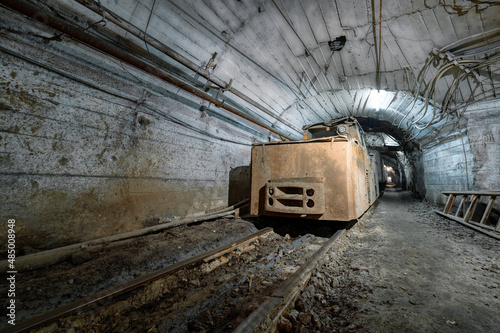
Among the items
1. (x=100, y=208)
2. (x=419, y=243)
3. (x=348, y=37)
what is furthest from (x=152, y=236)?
(x=348, y=37)

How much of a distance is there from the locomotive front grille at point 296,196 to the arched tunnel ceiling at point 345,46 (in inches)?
108

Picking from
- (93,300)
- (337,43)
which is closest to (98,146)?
(93,300)

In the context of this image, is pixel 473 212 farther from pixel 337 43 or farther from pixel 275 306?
pixel 275 306

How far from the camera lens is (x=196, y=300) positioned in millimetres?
1843

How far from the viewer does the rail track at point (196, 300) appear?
1465 mm

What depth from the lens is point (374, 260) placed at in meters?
2.58

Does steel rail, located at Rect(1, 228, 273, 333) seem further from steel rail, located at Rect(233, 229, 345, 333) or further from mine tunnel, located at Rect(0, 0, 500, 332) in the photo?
steel rail, located at Rect(233, 229, 345, 333)

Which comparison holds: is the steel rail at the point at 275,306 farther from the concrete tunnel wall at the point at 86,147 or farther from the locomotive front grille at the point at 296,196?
the concrete tunnel wall at the point at 86,147

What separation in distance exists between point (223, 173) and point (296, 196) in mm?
2875

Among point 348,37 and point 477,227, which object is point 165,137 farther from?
point 477,227

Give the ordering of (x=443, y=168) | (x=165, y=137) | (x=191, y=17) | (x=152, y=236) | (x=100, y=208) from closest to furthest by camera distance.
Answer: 1. (x=100, y=208)
2. (x=152, y=236)
3. (x=191, y=17)
4. (x=165, y=137)
5. (x=443, y=168)

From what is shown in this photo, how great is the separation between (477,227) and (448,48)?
4.08m

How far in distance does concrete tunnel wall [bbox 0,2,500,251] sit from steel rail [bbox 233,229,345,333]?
3122mm

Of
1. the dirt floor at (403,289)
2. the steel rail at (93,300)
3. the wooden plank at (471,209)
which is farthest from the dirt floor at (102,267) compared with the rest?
the wooden plank at (471,209)
